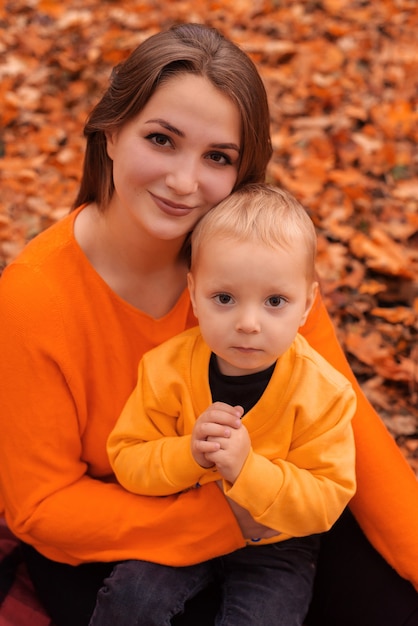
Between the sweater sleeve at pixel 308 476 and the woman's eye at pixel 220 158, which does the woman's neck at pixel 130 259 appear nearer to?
the woman's eye at pixel 220 158

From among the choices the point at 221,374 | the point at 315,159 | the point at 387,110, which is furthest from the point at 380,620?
the point at 387,110

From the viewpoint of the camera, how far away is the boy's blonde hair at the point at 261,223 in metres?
1.66

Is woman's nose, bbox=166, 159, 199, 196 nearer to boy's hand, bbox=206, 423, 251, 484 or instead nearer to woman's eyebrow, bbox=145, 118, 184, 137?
woman's eyebrow, bbox=145, 118, 184, 137

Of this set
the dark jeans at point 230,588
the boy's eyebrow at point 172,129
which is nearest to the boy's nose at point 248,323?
the boy's eyebrow at point 172,129

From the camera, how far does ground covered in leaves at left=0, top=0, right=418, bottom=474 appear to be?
3338 millimetres

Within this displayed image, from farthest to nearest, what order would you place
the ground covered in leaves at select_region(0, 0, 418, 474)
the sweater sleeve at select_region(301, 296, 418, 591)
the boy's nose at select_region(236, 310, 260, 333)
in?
the ground covered in leaves at select_region(0, 0, 418, 474) → the sweater sleeve at select_region(301, 296, 418, 591) → the boy's nose at select_region(236, 310, 260, 333)

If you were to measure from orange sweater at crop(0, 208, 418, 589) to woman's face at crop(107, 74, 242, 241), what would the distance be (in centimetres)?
26

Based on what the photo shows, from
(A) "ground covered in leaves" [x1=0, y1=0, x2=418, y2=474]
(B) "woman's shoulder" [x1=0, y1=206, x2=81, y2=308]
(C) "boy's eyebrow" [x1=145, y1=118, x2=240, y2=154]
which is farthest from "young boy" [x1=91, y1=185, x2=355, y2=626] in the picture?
(A) "ground covered in leaves" [x1=0, y1=0, x2=418, y2=474]

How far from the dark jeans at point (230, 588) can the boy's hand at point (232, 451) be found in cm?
37

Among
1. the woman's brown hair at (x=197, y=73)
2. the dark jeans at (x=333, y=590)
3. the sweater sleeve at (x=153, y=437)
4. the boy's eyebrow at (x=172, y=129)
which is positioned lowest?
the dark jeans at (x=333, y=590)

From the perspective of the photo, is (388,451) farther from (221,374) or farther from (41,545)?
(41,545)

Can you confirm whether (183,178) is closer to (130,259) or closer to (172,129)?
(172,129)

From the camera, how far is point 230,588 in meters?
1.90

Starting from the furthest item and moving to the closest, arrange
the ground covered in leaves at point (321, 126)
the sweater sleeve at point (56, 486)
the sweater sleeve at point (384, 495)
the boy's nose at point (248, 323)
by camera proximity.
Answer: the ground covered in leaves at point (321, 126) → the sweater sleeve at point (384, 495) → the sweater sleeve at point (56, 486) → the boy's nose at point (248, 323)
